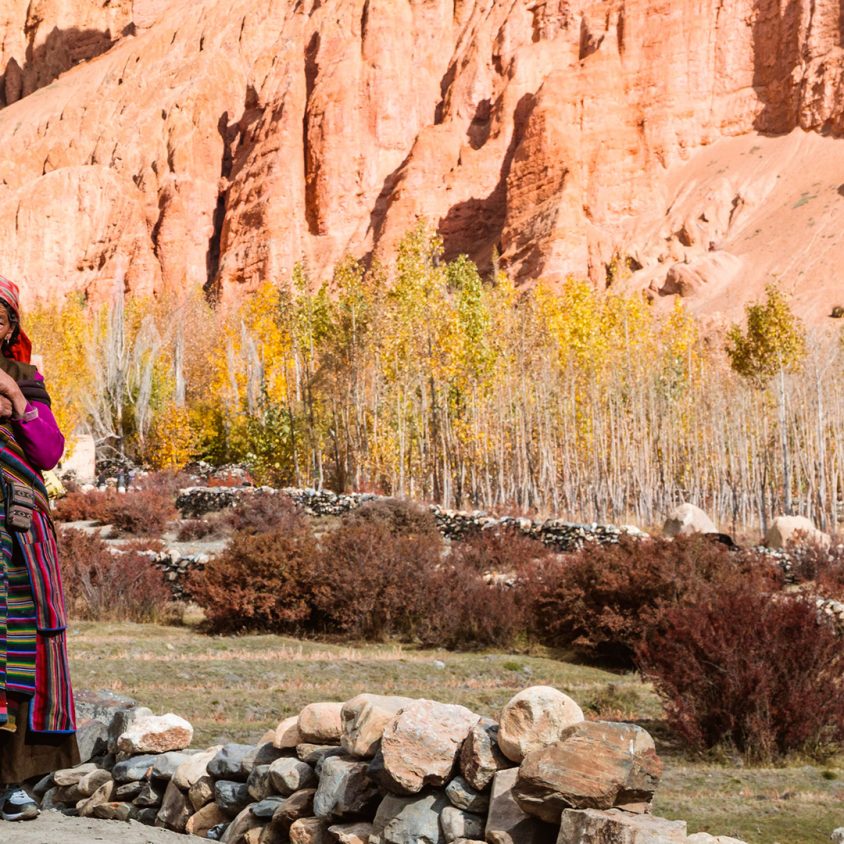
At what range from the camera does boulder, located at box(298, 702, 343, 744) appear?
16.5ft

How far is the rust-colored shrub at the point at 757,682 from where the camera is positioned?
691 cm

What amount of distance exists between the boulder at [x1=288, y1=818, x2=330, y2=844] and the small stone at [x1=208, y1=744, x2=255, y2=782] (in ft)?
1.77

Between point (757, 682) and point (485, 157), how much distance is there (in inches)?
2620

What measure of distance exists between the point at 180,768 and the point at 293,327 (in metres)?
27.5

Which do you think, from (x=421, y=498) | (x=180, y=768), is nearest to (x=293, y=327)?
(x=421, y=498)

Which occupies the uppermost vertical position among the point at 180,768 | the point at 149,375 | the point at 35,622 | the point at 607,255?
the point at 607,255

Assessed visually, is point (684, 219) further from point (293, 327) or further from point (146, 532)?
point (146, 532)

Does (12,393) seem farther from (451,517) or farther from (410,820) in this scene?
(451,517)

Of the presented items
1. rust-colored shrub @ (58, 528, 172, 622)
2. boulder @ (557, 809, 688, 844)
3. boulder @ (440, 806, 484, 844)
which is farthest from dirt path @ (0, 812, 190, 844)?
rust-colored shrub @ (58, 528, 172, 622)

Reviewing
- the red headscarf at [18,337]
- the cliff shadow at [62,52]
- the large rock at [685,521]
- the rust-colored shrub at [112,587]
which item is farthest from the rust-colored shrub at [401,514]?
the cliff shadow at [62,52]

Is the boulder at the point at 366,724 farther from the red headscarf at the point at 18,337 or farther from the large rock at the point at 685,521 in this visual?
the large rock at the point at 685,521

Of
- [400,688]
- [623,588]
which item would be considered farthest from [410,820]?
[623,588]

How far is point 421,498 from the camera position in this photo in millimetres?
24750

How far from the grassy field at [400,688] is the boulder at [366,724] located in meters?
1.65
